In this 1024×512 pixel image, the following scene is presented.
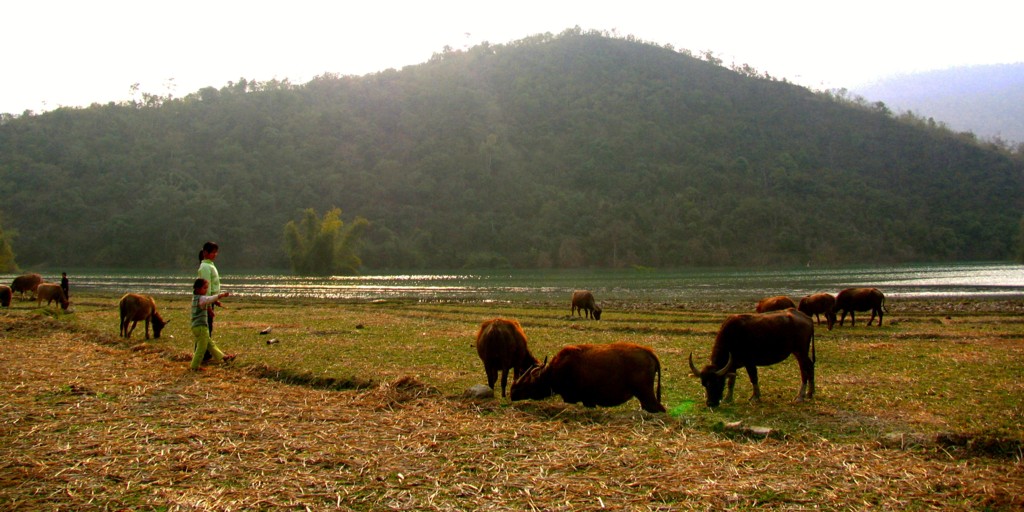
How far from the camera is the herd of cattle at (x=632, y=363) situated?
29.1ft

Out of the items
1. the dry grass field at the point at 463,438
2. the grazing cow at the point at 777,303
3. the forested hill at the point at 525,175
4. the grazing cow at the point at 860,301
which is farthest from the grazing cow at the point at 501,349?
the forested hill at the point at 525,175

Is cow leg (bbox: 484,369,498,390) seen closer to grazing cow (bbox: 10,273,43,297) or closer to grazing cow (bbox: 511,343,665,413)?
grazing cow (bbox: 511,343,665,413)

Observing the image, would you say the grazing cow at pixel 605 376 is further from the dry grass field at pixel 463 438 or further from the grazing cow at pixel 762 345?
the grazing cow at pixel 762 345

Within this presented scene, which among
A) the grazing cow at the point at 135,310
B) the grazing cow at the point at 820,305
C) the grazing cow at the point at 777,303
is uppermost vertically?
the grazing cow at the point at 135,310

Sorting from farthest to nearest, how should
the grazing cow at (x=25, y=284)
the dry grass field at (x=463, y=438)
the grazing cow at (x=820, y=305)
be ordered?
the grazing cow at (x=25, y=284) < the grazing cow at (x=820, y=305) < the dry grass field at (x=463, y=438)

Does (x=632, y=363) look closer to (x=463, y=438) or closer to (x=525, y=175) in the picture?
(x=463, y=438)

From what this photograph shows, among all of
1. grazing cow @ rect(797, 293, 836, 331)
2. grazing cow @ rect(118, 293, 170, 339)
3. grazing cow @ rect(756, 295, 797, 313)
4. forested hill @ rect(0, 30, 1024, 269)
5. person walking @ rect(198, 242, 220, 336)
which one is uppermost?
forested hill @ rect(0, 30, 1024, 269)

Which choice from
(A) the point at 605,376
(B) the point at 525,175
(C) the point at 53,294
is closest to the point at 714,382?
(A) the point at 605,376

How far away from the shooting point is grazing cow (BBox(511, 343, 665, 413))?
28.9 ft

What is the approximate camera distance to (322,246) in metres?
82.6

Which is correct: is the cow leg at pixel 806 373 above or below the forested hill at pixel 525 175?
below

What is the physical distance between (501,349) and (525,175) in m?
112

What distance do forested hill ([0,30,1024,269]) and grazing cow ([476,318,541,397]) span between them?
292ft

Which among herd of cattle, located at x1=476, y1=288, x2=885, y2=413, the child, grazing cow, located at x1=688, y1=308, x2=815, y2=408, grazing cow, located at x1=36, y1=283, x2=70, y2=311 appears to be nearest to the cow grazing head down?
herd of cattle, located at x1=476, y1=288, x2=885, y2=413
